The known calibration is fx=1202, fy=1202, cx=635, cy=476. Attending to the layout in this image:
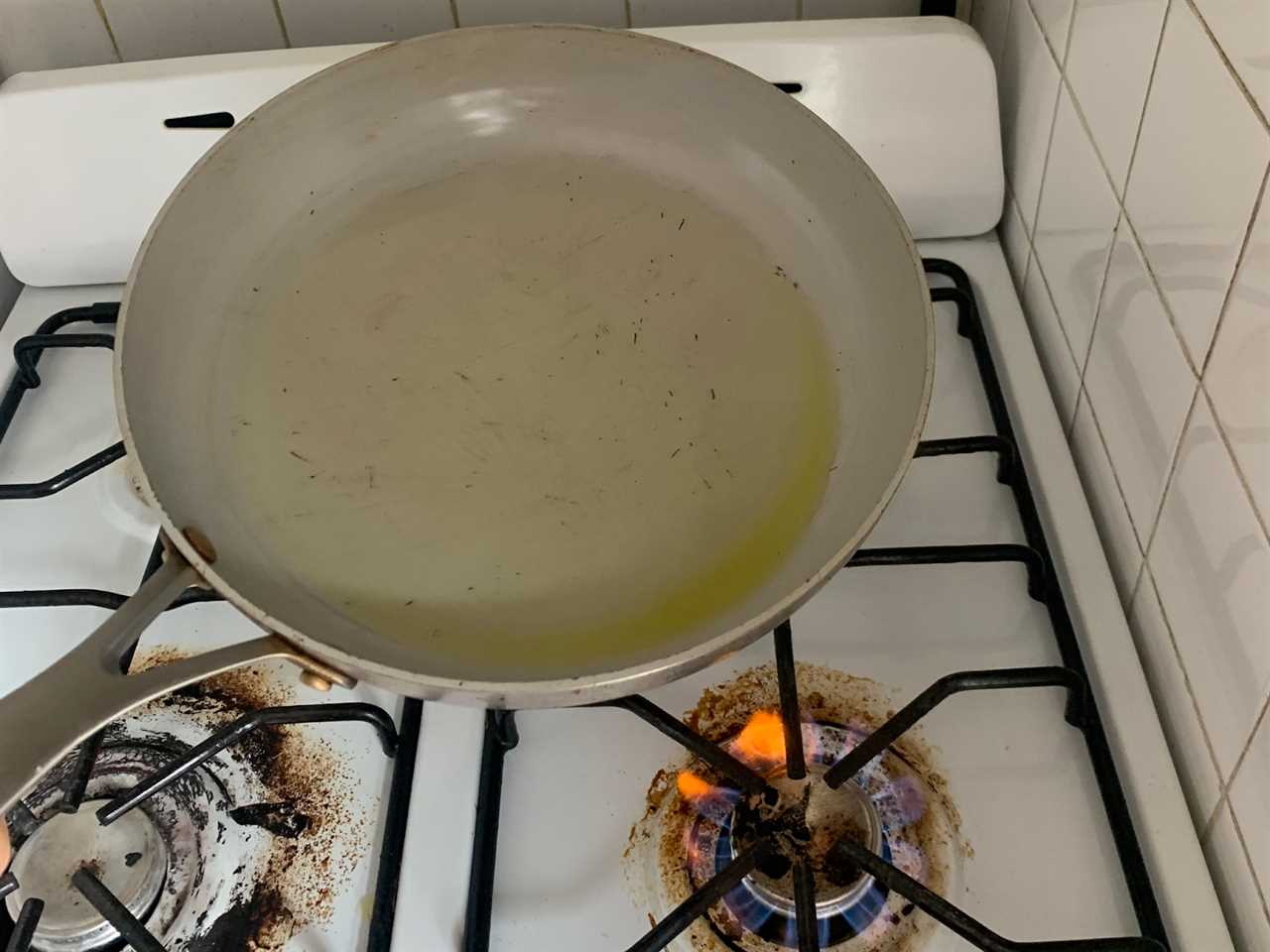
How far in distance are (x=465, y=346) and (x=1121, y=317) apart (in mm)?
285

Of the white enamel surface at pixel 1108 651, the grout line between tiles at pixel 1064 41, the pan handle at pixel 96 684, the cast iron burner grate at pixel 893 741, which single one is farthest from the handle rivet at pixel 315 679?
the grout line between tiles at pixel 1064 41

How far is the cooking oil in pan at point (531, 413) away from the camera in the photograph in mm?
476

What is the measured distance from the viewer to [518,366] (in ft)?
1.79

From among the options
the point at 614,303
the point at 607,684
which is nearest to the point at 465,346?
the point at 614,303

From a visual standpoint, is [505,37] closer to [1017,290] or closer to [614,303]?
[614,303]

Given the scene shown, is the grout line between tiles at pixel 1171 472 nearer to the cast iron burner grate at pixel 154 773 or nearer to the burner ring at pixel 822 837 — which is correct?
the burner ring at pixel 822 837

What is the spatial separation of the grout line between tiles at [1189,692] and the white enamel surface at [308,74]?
26cm

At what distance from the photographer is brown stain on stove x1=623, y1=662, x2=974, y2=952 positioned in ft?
1.47

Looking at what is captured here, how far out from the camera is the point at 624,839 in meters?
0.47

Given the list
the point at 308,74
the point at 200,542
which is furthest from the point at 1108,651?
the point at 308,74

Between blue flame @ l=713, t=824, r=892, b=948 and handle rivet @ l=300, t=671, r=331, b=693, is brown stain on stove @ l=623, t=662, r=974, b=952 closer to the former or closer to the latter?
blue flame @ l=713, t=824, r=892, b=948

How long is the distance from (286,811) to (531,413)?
0.64 ft

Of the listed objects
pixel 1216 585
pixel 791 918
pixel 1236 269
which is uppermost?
pixel 1236 269

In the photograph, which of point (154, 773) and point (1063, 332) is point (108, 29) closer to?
point (154, 773)
